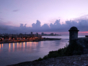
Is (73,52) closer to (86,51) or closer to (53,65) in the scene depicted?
(86,51)

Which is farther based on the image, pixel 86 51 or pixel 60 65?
pixel 86 51

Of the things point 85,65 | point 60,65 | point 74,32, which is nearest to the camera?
point 85,65

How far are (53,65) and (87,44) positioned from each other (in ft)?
14.7

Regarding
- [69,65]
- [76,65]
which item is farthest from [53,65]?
[76,65]

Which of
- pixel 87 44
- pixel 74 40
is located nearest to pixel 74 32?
pixel 74 40

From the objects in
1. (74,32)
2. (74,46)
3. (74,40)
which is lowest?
(74,46)

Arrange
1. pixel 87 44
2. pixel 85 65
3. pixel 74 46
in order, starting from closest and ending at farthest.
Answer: pixel 85 65, pixel 87 44, pixel 74 46

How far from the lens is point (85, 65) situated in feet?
14.4

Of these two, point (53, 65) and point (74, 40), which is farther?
point (74, 40)

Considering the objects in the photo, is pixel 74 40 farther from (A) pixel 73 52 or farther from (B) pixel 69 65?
(B) pixel 69 65

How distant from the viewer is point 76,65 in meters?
4.54

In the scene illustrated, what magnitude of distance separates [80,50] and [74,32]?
2.07 m

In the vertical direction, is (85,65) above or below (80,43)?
below

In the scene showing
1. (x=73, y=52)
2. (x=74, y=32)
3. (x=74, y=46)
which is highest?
(x=74, y=32)
